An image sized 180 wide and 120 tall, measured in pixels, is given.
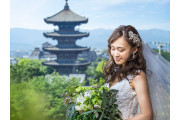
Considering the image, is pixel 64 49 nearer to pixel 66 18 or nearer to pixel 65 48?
pixel 65 48

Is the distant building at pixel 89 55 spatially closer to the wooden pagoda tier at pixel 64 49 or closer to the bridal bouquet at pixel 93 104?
the wooden pagoda tier at pixel 64 49

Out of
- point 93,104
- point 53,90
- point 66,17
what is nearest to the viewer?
point 93,104

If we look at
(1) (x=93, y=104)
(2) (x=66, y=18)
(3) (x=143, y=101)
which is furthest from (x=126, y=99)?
(2) (x=66, y=18)

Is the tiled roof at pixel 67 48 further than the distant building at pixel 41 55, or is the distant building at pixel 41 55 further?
the distant building at pixel 41 55

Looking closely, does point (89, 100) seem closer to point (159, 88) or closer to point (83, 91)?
point (83, 91)

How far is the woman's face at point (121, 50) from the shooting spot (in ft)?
3.85

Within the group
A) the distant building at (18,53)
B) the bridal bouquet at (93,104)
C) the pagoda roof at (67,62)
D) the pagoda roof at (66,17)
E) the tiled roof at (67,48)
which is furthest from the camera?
the distant building at (18,53)

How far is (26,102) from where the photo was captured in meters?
5.39

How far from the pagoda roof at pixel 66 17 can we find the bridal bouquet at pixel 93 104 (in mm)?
4036

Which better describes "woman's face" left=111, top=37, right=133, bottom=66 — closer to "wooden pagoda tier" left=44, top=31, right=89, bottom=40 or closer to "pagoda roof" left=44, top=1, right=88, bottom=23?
"pagoda roof" left=44, top=1, right=88, bottom=23

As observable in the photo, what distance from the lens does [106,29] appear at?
4.95 m

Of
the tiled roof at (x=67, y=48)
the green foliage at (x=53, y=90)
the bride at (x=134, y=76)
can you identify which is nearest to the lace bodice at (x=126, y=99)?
the bride at (x=134, y=76)

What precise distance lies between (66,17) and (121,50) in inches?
162
